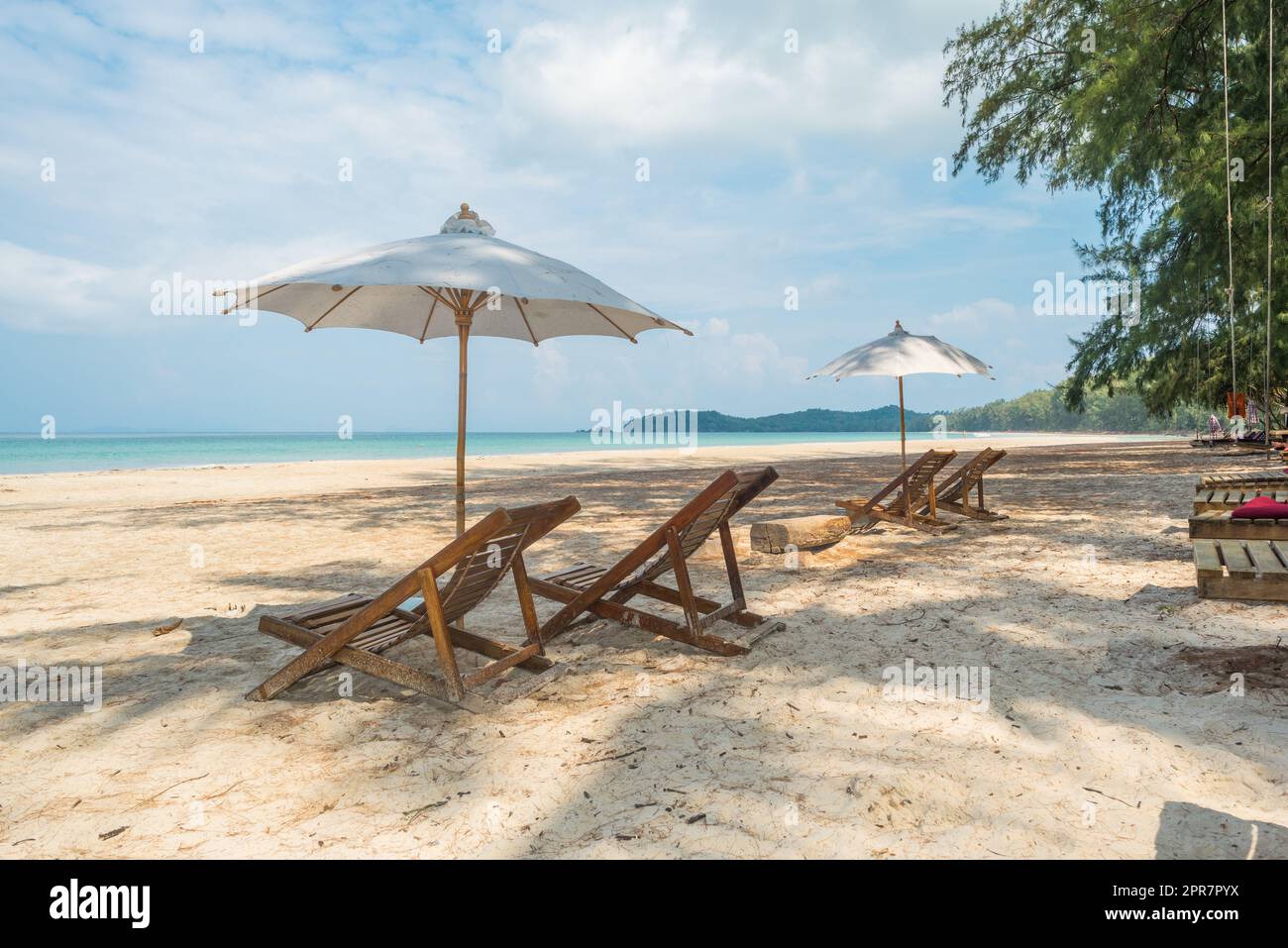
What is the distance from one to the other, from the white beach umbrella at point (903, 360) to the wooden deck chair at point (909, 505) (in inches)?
28.3

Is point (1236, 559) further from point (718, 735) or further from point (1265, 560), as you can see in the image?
point (718, 735)

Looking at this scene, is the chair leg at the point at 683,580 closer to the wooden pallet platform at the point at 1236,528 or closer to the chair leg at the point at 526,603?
the chair leg at the point at 526,603

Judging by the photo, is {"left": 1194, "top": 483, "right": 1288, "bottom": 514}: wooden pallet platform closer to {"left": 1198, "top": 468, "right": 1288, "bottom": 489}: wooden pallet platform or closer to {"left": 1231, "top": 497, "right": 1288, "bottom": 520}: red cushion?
{"left": 1198, "top": 468, "right": 1288, "bottom": 489}: wooden pallet platform

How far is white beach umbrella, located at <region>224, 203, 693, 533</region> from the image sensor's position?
143 inches

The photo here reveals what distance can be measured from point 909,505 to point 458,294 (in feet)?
20.1

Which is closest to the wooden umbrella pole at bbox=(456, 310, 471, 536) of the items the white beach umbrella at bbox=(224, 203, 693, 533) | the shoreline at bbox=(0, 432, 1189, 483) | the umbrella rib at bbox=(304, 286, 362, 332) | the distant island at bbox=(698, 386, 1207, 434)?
the white beach umbrella at bbox=(224, 203, 693, 533)

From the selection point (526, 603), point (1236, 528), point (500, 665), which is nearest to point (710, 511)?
point (526, 603)

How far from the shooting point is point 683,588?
176 inches

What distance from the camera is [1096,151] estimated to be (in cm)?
1235

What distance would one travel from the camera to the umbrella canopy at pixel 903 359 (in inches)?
383
